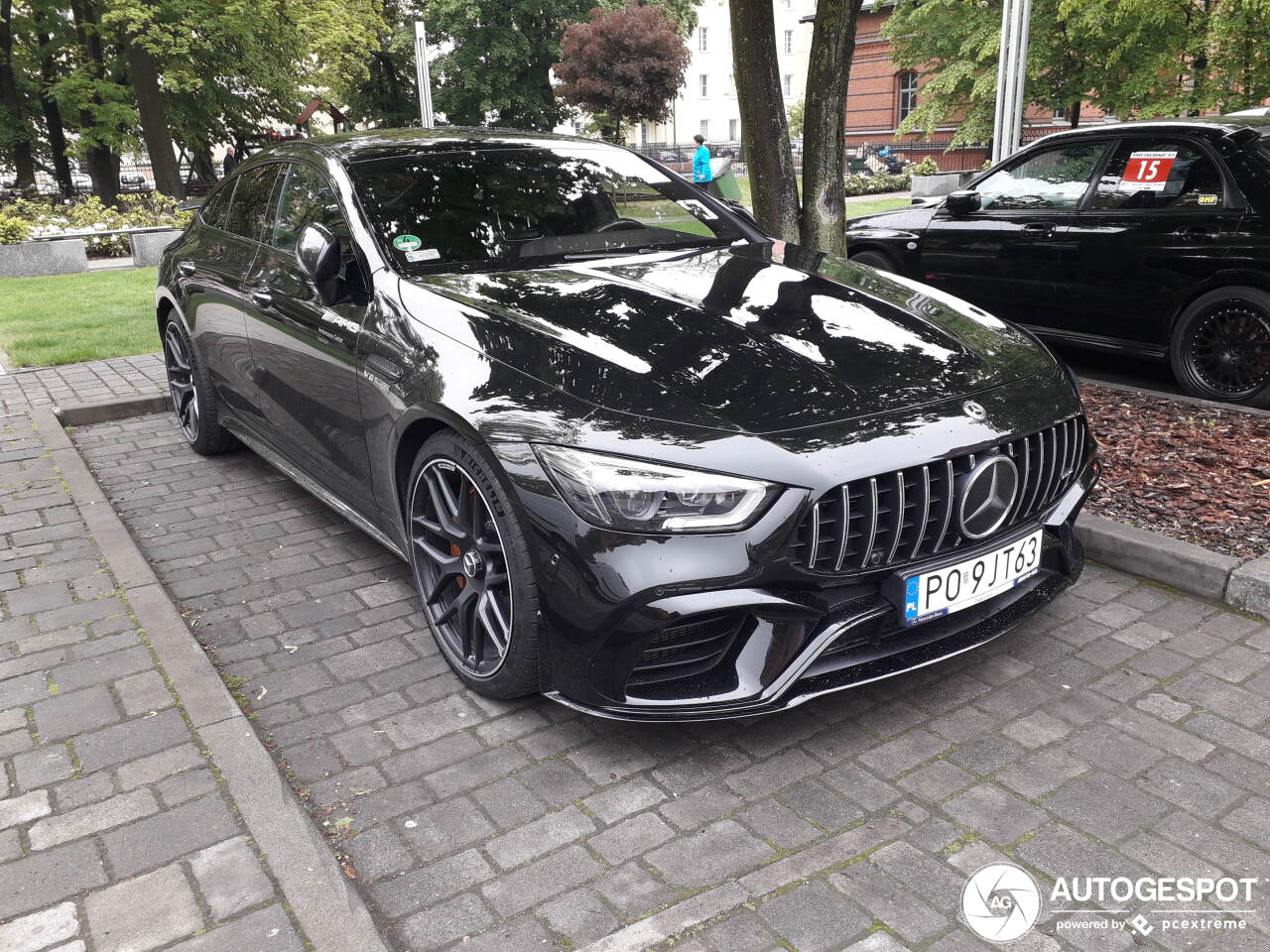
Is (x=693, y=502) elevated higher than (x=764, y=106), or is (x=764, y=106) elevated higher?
(x=764, y=106)

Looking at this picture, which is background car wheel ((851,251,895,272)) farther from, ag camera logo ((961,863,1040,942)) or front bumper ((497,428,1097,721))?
ag camera logo ((961,863,1040,942))

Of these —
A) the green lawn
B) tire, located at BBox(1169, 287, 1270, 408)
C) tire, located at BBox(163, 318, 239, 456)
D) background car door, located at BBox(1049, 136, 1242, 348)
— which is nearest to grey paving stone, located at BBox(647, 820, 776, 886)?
tire, located at BBox(163, 318, 239, 456)

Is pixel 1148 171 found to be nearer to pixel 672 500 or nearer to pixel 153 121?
pixel 672 500

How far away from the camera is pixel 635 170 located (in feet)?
15.8

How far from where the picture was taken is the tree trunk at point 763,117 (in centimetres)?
633

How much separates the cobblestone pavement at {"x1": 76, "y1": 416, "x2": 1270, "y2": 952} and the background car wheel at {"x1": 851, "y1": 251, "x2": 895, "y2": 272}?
462 cm

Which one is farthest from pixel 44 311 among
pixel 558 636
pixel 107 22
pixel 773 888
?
pixel 107 22

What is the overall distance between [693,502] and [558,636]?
0.55m

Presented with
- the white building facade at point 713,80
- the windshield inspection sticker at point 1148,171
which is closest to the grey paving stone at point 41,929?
the windshield inspection sticker at point 1148,171

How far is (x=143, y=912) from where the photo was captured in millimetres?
2410

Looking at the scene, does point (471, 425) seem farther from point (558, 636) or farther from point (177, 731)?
point (177, 731)

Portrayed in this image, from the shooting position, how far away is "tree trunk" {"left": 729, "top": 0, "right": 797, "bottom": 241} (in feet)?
20.8

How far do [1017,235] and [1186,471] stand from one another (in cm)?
→ 274

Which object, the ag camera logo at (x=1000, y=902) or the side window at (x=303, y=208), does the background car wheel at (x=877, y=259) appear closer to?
the side window at (x=303, y=208)
